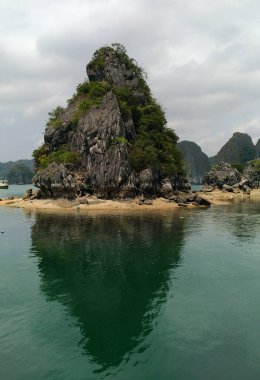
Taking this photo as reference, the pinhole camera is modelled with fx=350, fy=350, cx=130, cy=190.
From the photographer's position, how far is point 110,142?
80.9 meters

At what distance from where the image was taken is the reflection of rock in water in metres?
19.3

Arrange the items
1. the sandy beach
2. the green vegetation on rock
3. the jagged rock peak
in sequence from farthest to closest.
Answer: the jagged rock peak
the green vegetation on rock
the sandy beach

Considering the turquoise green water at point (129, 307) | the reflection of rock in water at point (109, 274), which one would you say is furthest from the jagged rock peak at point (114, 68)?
the turquoise green water at point (129, 307)

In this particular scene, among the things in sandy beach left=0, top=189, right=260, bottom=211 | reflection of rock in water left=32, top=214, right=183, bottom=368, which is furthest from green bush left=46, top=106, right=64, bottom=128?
reflection of rock in water left=32, top=214, right=183, bottom=368

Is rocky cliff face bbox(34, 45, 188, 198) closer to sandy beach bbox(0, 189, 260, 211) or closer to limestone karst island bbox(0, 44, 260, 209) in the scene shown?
limestone karst island bbox(0, 44, 260, 209)

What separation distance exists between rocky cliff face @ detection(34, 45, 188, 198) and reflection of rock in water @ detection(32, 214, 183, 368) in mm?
24918

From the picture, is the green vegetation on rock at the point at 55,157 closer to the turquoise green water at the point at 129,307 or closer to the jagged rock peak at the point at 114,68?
the jagged rock peak at the point at 114,68

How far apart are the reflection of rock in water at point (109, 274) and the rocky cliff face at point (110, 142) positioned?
24.9 m

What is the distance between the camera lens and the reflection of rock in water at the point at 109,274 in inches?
762

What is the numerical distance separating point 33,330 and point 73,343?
2875 millimetres

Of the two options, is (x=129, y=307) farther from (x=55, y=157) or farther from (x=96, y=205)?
(x=55, y=157)

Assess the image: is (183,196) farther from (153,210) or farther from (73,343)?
(73,343)

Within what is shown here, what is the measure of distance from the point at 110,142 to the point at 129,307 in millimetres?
61244

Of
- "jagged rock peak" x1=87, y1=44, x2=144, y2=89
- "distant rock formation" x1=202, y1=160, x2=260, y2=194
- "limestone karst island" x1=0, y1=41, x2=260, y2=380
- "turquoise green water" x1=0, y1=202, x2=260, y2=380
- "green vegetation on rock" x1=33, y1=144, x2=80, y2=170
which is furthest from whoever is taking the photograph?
"distant rock formation" x1=202, y1=160, x2=260, y2=194
